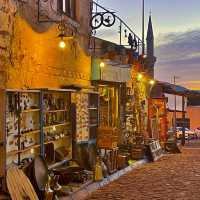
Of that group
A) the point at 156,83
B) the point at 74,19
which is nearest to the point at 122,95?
the point at 74,19

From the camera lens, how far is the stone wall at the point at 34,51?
1034cm

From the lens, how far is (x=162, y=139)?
2500 centimetres

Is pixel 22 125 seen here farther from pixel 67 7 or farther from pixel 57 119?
pixel 67 7

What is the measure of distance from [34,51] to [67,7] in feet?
11.7

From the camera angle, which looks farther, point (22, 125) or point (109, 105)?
point (109, 105)

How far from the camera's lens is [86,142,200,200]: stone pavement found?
38.3ft

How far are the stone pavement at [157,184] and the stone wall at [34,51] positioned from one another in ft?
10.7

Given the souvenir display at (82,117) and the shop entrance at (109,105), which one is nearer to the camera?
the souvenir display at (82,117)

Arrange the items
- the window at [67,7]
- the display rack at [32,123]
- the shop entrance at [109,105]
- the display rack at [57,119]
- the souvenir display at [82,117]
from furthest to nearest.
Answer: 1. the shop entrance at [109,105]
2. the souvenir display at [82,117]
3. the window at [67,7]
4. the display rack at [57,119]
5. the display rack at [32,123]

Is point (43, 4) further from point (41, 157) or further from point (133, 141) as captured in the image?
point (133, 141)

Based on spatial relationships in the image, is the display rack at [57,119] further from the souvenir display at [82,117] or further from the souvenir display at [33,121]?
the souvenir display at [82,117]

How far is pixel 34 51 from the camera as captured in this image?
11844mm

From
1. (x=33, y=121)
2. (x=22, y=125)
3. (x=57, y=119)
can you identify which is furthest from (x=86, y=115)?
(x=22, y=125)

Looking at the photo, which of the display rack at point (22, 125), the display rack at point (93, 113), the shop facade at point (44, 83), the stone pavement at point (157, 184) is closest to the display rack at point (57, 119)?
the shop facade at point (44, 83)
